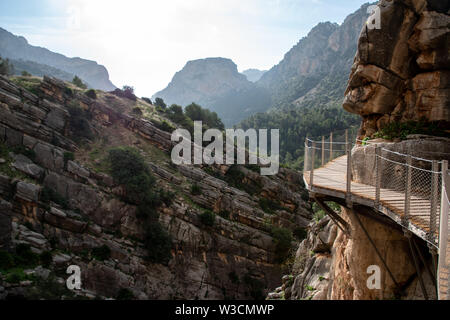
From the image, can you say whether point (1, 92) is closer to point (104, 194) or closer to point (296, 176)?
point (104, 194)

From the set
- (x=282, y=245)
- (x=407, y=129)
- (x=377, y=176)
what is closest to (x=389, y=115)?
(x=407, y=129)

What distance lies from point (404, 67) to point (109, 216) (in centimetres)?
2745

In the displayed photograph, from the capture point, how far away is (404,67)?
10797 millimetres

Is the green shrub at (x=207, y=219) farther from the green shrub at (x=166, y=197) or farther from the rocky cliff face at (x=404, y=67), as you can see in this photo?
the rocky cliff face at (x=404, y=67)

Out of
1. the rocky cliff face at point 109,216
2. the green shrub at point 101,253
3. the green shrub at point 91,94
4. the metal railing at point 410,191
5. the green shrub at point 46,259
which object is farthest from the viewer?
the green shrub at point 91,94

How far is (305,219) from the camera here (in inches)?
1524

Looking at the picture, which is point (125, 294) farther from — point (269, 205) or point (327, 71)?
point (327, 71)

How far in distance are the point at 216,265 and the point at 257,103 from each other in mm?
166041

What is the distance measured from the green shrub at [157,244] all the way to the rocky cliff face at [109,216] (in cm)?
65

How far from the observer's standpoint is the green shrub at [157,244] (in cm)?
2753

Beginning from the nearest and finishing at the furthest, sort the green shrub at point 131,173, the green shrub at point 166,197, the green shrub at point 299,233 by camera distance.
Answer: the green shrub at point 131,173, the green shrub at point 166,197, the green shrub at point 299,233

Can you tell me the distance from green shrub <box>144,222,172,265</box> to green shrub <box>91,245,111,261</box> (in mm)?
3876

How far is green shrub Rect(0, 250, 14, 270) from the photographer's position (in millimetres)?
18734

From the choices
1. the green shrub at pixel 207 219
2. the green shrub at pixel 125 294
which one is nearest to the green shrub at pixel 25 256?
the green shrub at pixel 125 294
